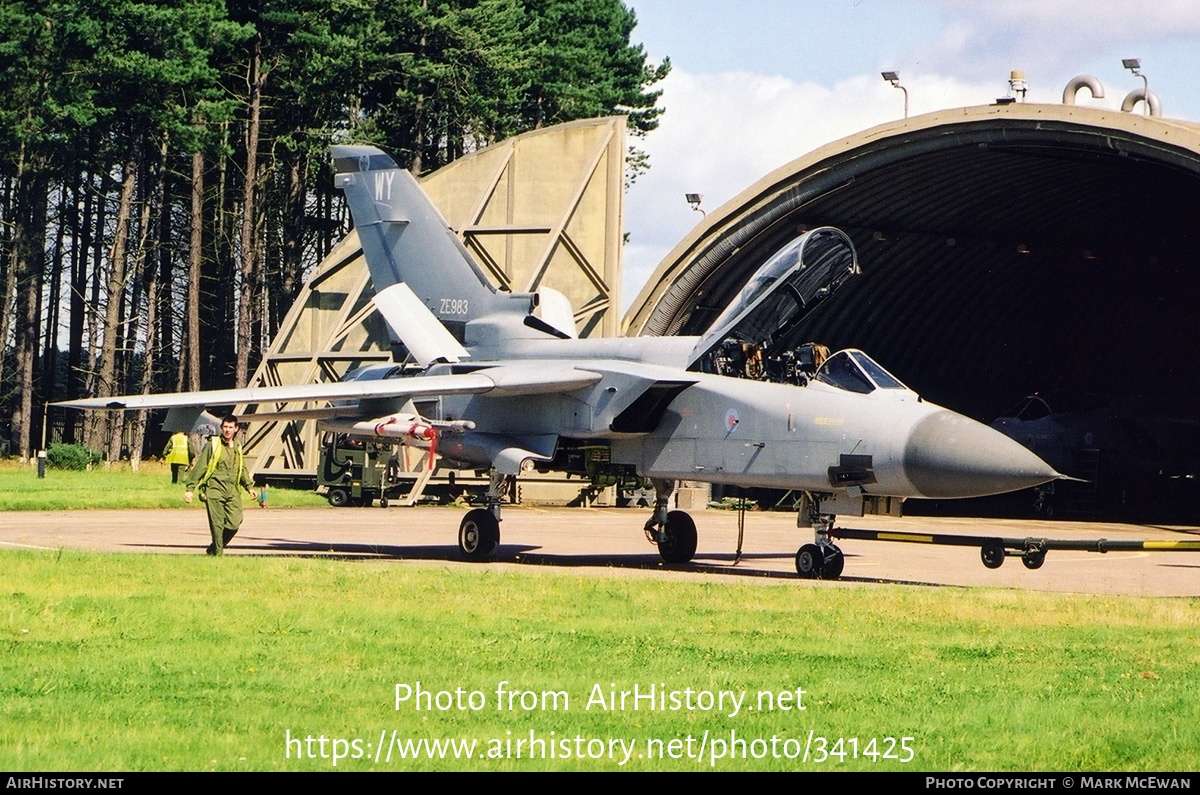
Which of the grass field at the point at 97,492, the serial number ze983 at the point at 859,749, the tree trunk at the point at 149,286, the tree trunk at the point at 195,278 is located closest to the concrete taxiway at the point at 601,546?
the grass field at the point at 97,492

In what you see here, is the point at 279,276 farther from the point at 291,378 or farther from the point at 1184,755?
the point at 1184,755

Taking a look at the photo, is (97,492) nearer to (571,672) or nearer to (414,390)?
(414,390)

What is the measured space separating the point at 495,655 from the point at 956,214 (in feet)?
89.3

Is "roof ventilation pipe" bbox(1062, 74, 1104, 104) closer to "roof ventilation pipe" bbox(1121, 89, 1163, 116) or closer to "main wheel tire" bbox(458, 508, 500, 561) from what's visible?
"roof ventilation pipe" bbox(1121, 89, 1163, 116)

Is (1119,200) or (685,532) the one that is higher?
(1119,200)

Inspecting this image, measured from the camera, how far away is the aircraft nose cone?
15.0m

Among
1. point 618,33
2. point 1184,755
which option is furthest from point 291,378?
point 618,33

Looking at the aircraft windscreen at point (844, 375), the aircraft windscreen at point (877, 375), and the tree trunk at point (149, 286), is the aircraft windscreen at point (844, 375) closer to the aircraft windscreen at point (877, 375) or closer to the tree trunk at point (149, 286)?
the aircraft windscreen at point (877, 375)

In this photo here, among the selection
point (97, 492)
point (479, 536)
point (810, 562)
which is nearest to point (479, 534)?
point (479, 536)

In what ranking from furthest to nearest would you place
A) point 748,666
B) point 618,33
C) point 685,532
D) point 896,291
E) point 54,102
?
point 618,33 → point 54,102 → point 896,291 → point 685,532 → point 748,666

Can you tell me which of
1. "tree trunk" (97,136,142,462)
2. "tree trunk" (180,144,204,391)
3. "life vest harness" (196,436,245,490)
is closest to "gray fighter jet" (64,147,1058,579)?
"life vest harness" (196,436,245,490)

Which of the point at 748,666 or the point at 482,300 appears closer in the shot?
the point at 748,666

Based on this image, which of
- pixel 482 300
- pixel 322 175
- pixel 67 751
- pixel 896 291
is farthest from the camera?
pixel 322 175

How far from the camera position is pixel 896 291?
3775cm
